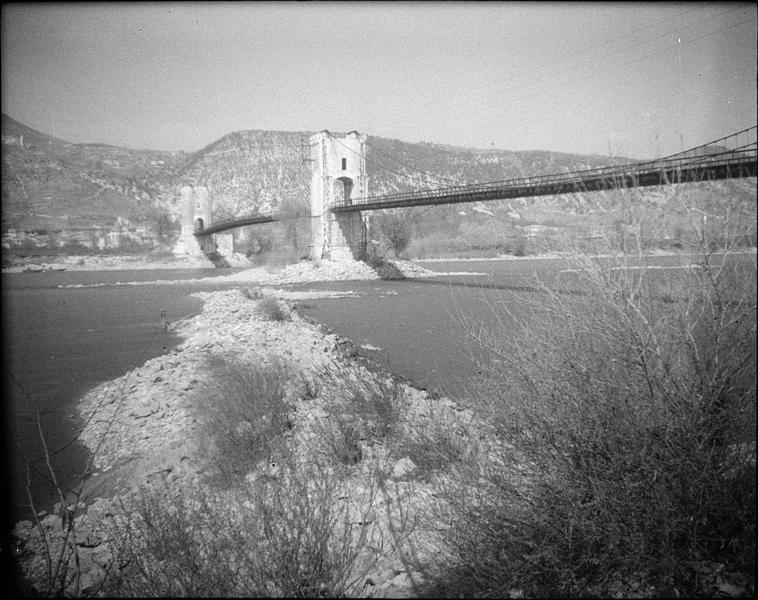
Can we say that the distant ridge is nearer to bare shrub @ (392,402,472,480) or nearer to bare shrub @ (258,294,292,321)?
bare shrub @ (258,294,292,321)

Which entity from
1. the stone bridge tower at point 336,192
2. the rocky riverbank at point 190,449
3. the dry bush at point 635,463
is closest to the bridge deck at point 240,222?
the stone bridge tower at point 336,192

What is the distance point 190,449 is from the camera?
4.79 meters

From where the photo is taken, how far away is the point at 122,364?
891 centimetres

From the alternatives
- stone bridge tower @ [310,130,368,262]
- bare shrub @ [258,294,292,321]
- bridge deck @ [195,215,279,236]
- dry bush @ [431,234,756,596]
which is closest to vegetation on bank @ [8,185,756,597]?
dry bush @ [431,234,756,596]

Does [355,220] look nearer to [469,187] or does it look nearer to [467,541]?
[469,187]

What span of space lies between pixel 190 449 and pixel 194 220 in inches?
1889

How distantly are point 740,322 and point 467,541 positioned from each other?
1.82 m

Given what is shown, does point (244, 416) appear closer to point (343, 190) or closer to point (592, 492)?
point (592, 492)

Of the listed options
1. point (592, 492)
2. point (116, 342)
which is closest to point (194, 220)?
point (116, 342)

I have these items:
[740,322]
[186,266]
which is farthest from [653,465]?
[186,266]

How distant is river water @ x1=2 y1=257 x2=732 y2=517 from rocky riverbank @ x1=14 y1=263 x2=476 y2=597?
45cm

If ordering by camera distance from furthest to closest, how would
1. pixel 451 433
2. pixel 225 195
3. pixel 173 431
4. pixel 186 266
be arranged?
pixel 225 195, pixel 186 266, pixel 173 431, pixel 451 433

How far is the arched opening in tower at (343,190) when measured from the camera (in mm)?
30109

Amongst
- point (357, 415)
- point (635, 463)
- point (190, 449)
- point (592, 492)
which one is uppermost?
point (635, 463)
